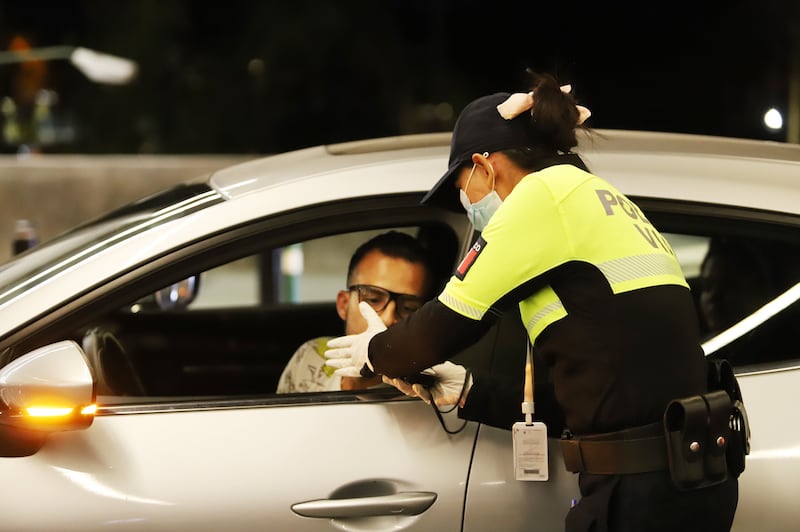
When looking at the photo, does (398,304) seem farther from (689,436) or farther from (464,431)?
(689,436)

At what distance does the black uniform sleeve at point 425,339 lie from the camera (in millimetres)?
2234

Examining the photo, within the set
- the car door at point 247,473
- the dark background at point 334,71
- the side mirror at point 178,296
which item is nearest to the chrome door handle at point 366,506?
the car door at point 247,473

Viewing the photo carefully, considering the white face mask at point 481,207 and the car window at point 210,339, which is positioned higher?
the car window at point 210,339

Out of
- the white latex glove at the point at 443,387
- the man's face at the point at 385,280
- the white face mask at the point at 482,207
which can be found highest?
the man's face at the point at 385,280

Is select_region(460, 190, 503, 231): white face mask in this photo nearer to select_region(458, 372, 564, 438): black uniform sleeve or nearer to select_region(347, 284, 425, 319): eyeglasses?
select_region(458, 372, 564, 438): black uniform sleeve

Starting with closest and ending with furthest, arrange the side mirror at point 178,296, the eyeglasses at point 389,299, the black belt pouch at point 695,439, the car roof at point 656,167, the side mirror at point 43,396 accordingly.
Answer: the black belt pouch at point 695,439, the side mirror at point 43,396, the car roof at point 656,167, the eyeglasses at point 389,299, the side mirror at point 178,296

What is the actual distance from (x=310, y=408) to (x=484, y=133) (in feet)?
2.28

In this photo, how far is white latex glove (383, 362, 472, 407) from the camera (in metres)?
2.41

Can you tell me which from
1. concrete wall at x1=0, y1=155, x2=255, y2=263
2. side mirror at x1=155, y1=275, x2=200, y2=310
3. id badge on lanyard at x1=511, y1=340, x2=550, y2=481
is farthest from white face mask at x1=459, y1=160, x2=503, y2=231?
concrete wall at x1=0, y1=155, x2=255, y2=263

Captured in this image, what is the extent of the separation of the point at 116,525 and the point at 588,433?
98 cm

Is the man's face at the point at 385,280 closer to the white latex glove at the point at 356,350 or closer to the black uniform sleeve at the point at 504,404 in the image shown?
the white latex glove at the point at 356,350

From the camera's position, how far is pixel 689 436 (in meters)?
2.18

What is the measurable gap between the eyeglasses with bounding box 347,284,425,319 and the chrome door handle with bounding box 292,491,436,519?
614mm

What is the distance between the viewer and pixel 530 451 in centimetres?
237
